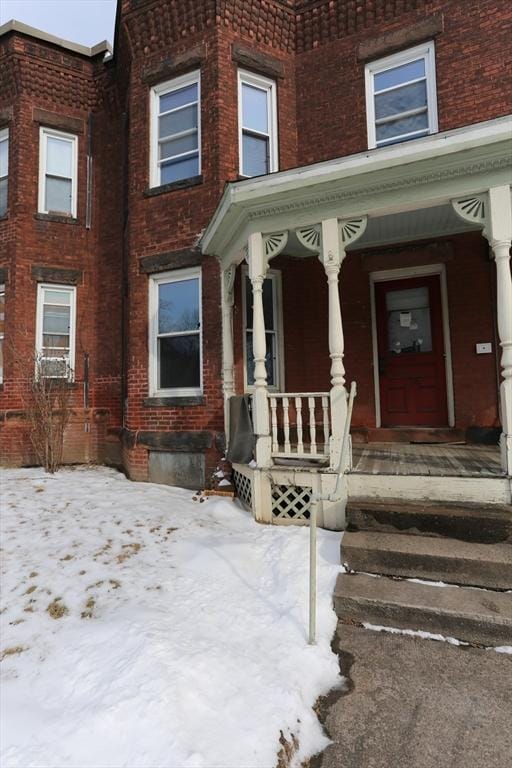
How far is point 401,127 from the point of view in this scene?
273 inches

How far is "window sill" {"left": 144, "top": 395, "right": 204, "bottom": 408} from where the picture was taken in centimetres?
658

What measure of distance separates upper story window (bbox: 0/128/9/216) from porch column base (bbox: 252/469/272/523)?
7808mm

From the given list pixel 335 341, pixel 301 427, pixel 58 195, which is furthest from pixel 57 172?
pixel 301 427

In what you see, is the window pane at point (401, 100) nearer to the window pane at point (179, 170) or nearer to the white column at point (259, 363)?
the window pane at point (179, 170)

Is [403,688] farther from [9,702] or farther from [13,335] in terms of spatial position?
[13,335]

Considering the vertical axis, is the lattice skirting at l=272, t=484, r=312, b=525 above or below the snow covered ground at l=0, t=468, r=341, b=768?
above

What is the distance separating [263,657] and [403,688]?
81 cm

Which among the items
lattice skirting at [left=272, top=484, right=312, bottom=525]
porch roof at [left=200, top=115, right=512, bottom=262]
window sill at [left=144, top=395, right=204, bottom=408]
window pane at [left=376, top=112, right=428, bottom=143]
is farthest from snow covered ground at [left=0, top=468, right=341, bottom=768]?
window pane at [left=376, top=112, right=428, bottom=143]

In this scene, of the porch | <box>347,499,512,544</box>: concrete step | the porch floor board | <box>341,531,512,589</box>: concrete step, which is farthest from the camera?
the porch floor board

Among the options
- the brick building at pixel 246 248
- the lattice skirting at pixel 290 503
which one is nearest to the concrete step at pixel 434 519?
the lattice skirting at pixel 290 503

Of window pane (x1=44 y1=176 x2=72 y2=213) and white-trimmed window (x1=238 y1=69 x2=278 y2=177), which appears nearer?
white-trimmed window (x1=238 y1=69 x2=278 y2=177)

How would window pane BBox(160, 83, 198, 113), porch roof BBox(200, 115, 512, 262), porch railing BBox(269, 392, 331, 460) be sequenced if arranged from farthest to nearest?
window pane BBox(160, 83, 198, 113), porch railing BBox(269, 392, 331, 460), porch roof BBox(200, 115, 512, 262)

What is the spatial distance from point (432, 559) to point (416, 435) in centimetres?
309

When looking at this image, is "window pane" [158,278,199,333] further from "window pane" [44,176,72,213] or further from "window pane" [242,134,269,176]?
"window pane" [44,176,72,213]
